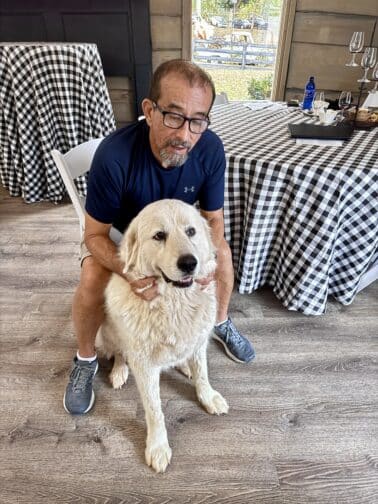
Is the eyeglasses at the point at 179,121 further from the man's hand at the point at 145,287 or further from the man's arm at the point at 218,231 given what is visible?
the man's hand at the point at 145,287

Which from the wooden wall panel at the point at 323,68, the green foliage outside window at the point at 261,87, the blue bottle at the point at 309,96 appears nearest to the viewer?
the blue bottle at the point at 309,96

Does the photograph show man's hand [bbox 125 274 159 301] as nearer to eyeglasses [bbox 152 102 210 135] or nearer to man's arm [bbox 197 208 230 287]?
man's arm [bbox 197 208 230 287]

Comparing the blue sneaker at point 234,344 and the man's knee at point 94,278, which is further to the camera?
the blue sneaker at point 234,344

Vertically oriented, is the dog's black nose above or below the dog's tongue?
above

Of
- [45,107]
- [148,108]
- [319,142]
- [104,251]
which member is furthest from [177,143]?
[45,107]

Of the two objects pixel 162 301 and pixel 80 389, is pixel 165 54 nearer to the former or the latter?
pixel 162 301

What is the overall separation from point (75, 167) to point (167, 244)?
0.81m

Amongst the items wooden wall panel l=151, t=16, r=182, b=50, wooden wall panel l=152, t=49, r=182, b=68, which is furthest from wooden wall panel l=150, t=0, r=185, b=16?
wooden wall panel l=152, t=49, r=182, b=68

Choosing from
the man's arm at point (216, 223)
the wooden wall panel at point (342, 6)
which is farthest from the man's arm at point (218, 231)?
the wooden wall panel at point (342, 6)

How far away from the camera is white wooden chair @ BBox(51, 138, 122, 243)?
1311 mm

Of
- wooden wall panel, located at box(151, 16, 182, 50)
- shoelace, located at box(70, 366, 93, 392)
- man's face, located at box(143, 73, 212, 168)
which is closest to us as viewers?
man's face, located at box(143, 73, 212, 168)

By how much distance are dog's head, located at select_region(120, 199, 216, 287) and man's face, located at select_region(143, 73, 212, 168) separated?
24 centimetres

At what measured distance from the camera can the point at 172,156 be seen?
42.7 inches

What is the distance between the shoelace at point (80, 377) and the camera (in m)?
1.29
